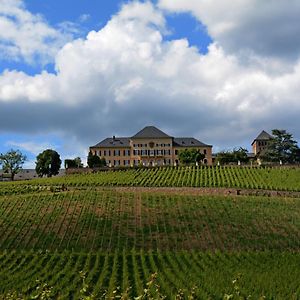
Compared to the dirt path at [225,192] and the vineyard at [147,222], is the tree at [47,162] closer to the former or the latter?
the dirt path at [225,192]

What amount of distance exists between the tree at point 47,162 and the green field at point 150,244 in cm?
3350

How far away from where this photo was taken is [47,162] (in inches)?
3583

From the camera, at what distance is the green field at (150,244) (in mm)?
17141

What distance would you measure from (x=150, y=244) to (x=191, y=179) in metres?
31.4

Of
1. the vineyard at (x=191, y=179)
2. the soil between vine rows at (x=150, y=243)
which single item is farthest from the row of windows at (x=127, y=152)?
the soil between vine rows at (x=150, y=243)

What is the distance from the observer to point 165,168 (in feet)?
245

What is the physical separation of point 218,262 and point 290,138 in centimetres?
8360

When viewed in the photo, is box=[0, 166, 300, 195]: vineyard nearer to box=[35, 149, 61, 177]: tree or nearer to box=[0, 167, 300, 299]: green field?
box=[0, 167, 300, 299]: green field

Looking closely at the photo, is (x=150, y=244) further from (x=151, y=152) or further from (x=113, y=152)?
(x=113, y=152)

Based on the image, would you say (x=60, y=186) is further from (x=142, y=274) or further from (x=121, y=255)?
(x=142, y=274)

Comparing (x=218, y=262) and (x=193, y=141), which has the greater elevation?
(x=193, y=141)

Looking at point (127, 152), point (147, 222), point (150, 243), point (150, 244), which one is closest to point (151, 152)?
point (127, 152)

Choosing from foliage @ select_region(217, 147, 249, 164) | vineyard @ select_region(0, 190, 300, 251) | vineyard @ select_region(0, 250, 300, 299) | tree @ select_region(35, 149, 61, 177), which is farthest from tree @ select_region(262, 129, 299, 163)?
vineyard @ select_region(0, 250, 300, 299)

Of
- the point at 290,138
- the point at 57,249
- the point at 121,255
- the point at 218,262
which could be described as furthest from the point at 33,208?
the point at 290,138
